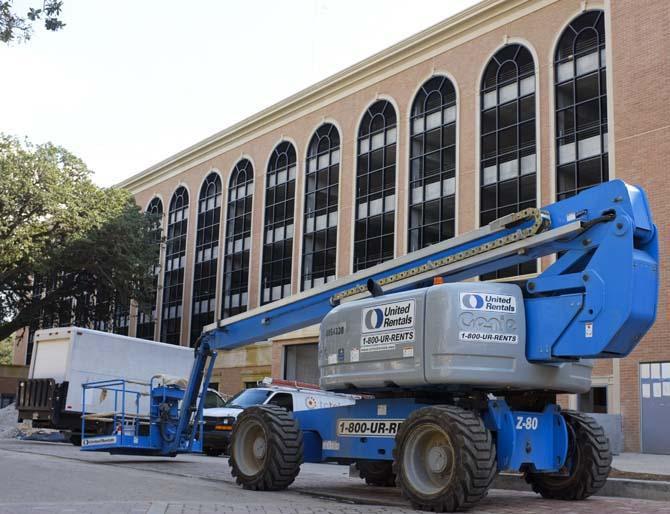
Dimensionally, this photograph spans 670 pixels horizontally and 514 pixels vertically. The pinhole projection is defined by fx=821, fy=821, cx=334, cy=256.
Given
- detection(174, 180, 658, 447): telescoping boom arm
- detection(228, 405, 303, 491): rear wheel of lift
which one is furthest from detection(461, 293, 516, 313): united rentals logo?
Answer: detection(228, 405, 303, 491): rear wheel of lift

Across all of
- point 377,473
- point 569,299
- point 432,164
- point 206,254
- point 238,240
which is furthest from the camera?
point 206,254

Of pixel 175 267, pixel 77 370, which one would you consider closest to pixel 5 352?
pixel 175 267

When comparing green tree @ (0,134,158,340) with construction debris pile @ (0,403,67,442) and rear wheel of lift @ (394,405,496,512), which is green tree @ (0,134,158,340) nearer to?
construction debris pile @ (0,403,67,442)

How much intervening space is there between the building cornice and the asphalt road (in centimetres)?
2287

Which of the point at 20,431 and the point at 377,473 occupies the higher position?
the point at 377,473

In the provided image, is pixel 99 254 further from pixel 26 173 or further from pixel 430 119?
pixel 430 119

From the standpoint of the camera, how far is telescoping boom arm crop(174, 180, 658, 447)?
345 inches

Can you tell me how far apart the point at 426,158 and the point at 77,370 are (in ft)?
60.0

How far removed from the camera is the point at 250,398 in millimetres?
20438

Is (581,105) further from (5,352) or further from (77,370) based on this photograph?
(5,352)

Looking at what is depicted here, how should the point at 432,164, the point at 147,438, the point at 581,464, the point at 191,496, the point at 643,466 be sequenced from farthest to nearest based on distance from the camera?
the point at 432,164 → the point at 643,466 → the point at 147,438 → the point at 581,464 → the point at 191,496

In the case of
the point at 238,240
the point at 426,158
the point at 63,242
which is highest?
the point at 426,158

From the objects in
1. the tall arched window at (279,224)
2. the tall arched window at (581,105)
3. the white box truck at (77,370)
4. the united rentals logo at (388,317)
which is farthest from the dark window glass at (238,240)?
the united rentals logo at (388,317)

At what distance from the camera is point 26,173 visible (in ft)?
119
